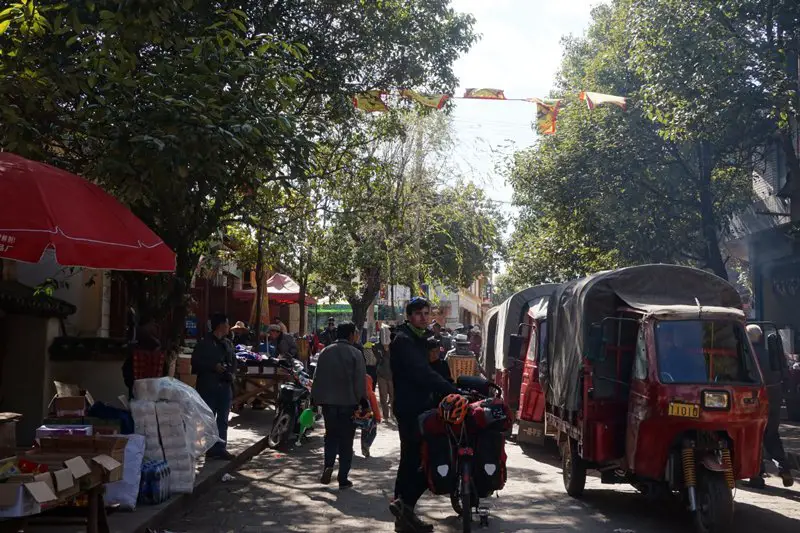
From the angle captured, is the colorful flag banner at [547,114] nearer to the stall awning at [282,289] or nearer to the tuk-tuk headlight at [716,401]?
the stall awning at [282,289]

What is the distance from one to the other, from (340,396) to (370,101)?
29.0 ft

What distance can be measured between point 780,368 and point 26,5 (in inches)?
322

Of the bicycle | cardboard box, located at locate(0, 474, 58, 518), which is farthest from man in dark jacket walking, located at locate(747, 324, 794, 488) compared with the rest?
cardboard box, located at locate(0, 474, 58, 518)

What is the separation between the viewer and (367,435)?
1379cm

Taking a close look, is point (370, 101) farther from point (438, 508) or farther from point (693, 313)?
point (693, 313)

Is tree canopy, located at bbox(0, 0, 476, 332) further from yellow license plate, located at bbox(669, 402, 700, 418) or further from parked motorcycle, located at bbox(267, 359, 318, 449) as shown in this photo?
yellow license plate, located at bbox(669, 402, 700, 418)

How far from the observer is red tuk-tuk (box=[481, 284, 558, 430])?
14.8 metres

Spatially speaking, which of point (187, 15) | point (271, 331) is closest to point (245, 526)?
point (187, 15)

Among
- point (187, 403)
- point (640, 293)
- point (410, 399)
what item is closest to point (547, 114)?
point (640, 293)

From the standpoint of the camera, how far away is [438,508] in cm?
971

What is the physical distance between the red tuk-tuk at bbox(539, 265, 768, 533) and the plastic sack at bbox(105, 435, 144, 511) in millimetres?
4194

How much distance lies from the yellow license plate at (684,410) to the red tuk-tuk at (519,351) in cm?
560

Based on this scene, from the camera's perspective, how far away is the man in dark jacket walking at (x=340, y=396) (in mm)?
11000

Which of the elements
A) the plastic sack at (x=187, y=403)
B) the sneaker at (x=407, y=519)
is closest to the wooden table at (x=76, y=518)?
the plastic sack at (x=187, y=403)
